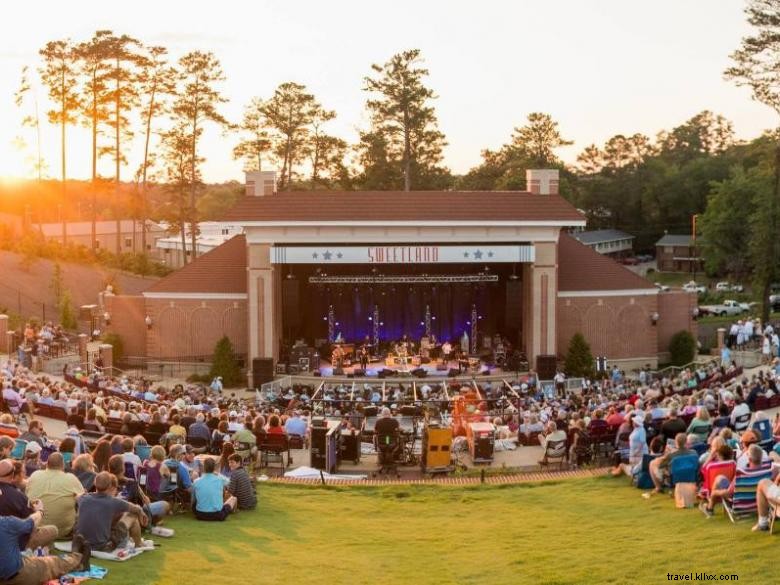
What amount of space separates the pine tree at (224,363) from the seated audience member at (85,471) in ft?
Result: 84.8

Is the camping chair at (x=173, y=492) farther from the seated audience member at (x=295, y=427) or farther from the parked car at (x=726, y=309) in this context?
the parked car at (x=726, y=309)

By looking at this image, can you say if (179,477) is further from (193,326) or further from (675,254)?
(675,254)

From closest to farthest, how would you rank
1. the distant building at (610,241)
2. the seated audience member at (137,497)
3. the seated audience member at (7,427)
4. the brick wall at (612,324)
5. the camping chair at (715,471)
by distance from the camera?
the seated audience member at (137,497) < the camping chair at (715,471) < the seated audience member at (7,427) < the brick wall at (612,324) < the distant building at (610,241)

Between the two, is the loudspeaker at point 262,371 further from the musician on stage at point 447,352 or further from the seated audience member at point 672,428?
the seated audience member at point 672,428

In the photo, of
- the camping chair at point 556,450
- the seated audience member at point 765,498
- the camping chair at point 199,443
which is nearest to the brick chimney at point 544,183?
the camping chair at point 556,450

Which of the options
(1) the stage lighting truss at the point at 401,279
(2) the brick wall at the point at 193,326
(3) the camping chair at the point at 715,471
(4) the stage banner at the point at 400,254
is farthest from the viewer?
(2) the brick wall at the point at 193,326

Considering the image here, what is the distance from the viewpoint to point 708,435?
16.9 metres

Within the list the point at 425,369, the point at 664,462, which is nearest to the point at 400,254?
the point at 425,369

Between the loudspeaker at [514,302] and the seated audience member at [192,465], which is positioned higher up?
the loudspeaker at [514,302]

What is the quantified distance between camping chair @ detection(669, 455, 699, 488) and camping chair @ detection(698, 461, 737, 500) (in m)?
0.72

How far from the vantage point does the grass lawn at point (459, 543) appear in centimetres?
1060

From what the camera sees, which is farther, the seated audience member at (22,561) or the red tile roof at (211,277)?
the red tile roof at (211,277)

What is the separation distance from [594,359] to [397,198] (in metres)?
10.1

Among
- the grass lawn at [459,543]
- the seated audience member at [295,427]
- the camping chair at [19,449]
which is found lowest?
the grass lawn at [459,543]
